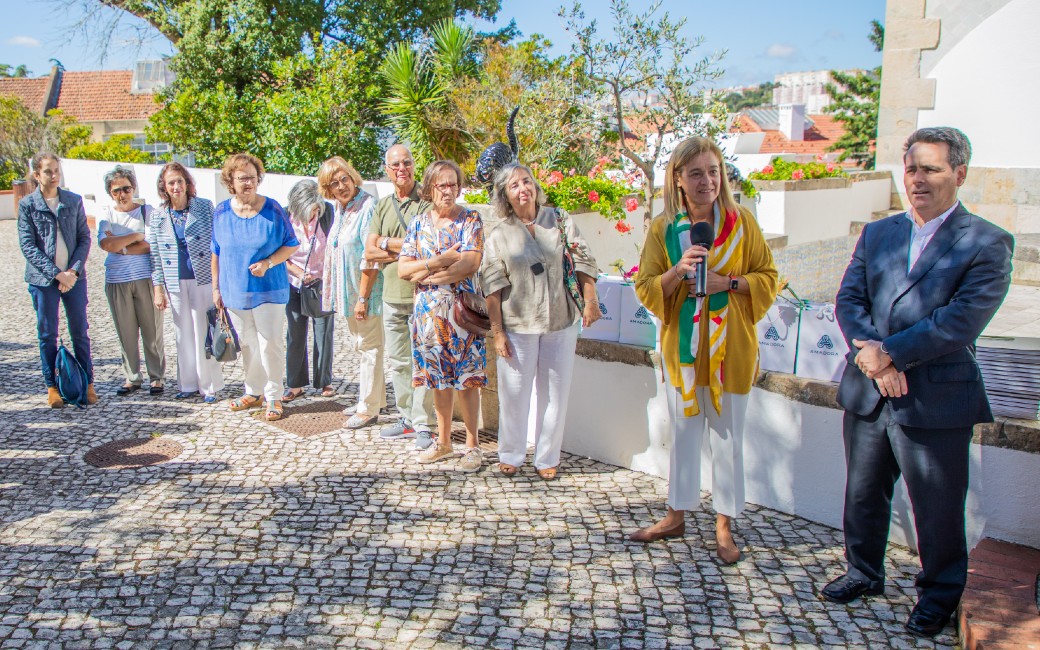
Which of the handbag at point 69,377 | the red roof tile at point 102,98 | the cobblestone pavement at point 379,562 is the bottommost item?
the cobblestone pavement at point 379,562

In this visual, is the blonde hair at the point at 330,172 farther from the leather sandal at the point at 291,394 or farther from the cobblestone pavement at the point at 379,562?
the cobblestone pavement at the point at 379,562

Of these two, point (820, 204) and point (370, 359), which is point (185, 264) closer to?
point (370, 359)

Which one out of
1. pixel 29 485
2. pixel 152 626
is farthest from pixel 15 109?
pixel 152 626

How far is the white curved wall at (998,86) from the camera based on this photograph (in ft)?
32.6

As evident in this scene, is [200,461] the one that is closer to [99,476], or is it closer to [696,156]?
[99,476]

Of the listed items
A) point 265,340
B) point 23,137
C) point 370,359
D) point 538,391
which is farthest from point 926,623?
point 23,137

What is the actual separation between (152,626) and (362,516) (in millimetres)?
1285

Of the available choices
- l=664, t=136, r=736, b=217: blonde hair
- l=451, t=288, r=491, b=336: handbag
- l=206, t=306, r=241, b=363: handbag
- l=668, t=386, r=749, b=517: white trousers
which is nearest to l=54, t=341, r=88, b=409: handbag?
l=206, t=306, r=241, b=363: handbag

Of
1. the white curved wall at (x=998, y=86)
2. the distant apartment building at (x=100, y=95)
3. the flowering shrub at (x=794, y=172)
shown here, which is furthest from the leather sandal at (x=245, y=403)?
the distant apartment building at (x=100, y=95)

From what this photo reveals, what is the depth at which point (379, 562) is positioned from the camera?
13.3 ft

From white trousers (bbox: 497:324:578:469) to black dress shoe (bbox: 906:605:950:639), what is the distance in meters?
2.22

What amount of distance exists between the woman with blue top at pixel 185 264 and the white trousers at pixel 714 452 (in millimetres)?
4164

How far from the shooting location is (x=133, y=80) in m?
49.1

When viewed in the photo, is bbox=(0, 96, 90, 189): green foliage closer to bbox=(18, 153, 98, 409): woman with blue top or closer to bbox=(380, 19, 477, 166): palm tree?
bbox=(380, 19, 477, 166): palm tree
